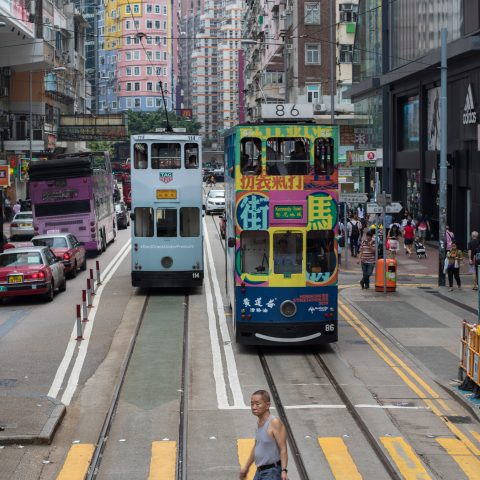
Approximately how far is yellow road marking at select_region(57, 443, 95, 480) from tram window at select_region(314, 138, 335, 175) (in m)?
7.74

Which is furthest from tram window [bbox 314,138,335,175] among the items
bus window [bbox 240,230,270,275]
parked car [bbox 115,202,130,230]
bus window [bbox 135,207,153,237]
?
parked car [bbox 115,202,130,230]

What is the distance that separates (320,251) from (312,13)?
56863 mm

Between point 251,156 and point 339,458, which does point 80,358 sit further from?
point 339,458

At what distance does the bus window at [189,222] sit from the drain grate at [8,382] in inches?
437

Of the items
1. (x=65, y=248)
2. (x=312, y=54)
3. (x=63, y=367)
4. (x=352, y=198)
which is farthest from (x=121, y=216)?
(x=63, y=367)

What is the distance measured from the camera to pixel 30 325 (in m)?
23.7

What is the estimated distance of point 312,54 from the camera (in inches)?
2911

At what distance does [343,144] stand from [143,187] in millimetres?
41209

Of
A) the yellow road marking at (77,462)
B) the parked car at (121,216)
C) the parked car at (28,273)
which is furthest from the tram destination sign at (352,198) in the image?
the parked car at (121,216)

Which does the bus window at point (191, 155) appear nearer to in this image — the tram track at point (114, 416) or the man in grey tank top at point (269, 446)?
the tram track at point (114, 416)

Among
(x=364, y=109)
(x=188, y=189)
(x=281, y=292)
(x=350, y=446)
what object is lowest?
(x=350, y=446)

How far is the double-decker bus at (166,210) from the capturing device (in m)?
27.1

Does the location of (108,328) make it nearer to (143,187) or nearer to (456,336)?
(143,187)

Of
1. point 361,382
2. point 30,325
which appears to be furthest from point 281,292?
point 30,325
